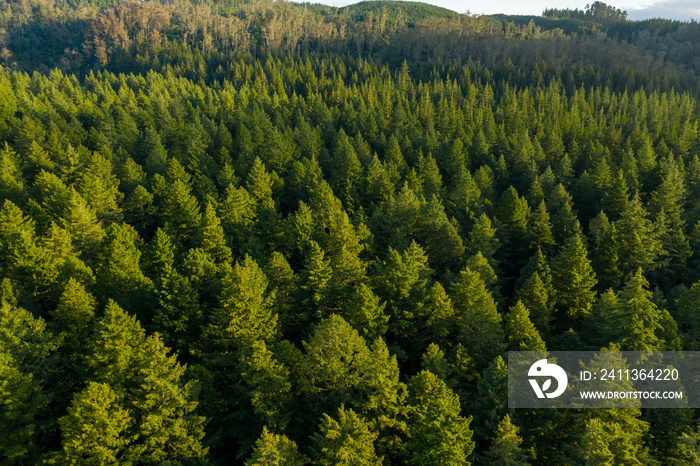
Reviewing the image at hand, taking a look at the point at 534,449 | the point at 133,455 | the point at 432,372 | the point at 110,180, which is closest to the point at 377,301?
the point at 432,372

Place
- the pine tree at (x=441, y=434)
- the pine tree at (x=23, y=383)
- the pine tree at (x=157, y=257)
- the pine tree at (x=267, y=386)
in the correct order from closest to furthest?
the pine tree at (x=441, y=434) < the pine tree at (x=23, y=383) < the pine tree at (x=267, y=386) < the pine tree at (x=157, y=257)

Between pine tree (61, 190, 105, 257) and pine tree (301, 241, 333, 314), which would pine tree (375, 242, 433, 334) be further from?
A: pine tree (61, 190, 105, 257)

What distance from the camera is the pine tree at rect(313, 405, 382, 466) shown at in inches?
957

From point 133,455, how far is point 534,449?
2758 cm

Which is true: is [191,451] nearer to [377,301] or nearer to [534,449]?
[377,301]

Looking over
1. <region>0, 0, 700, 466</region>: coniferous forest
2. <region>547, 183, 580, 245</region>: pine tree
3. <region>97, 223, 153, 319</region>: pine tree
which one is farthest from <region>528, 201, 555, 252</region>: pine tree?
<region>97, 223, 153, 319</region>: pine tree

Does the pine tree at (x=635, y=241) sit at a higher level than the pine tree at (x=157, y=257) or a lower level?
higher

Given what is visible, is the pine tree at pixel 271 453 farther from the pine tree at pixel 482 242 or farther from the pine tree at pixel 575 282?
the pine tree at pixel 482 242

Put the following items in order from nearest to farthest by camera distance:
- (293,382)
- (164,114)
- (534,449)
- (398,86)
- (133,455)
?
(133,455), (534,449), (293,382), (164,114), (398,86)

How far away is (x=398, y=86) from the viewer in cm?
14725

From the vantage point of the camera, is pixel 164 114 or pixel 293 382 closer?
pixel 293 382

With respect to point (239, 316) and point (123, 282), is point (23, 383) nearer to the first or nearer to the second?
point (123, 282)

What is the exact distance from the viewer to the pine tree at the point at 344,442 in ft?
79.8

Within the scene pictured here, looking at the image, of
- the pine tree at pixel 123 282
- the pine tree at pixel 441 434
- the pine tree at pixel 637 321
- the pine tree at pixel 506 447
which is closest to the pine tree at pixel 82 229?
the pine tree at pixel 123 282
